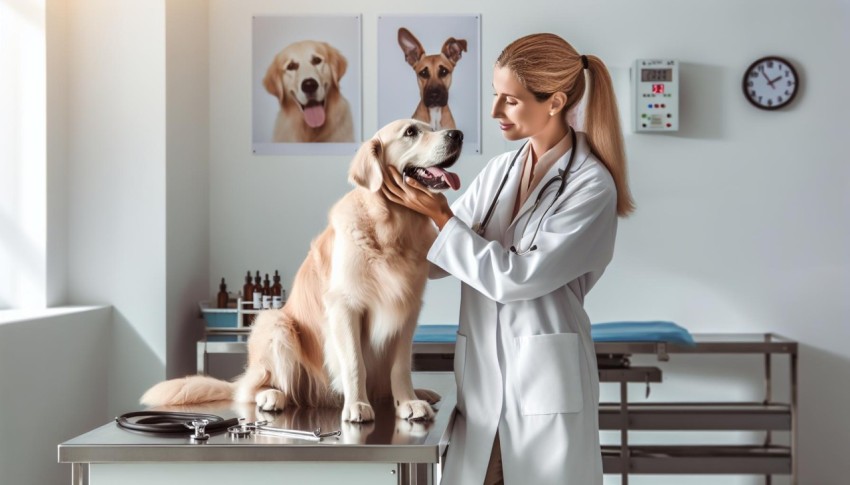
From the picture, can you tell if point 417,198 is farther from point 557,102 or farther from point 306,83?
point 306,83

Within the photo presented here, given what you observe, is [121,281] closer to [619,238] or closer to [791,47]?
[619,238]

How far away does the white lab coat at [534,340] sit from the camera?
168cm

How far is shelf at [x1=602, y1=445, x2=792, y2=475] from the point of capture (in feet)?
12.3

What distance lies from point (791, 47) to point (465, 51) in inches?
60.2

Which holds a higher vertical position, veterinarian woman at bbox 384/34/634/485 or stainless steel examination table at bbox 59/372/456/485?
veterinarian woman at bbox 384/34/634/485

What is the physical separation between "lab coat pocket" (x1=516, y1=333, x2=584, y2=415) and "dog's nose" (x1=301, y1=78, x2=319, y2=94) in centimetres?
269

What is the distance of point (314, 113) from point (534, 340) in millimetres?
2665

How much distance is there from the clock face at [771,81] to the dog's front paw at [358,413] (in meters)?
3.07

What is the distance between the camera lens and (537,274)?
1660 millimetres

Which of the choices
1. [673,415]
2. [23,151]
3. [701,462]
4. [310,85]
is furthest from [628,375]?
[23,151]

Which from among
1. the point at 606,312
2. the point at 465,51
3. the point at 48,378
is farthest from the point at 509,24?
the point at 48,378

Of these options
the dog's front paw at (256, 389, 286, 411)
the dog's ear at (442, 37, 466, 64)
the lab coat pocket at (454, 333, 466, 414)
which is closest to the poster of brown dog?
the dog's ear at (442, 37, 466, 64)

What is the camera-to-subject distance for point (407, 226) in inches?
68.7

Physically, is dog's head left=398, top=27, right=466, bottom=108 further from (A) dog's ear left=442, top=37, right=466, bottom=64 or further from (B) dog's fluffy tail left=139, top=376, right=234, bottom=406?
(B) dog's fluffy tail left=139, top=376, right=234, bottom=406
